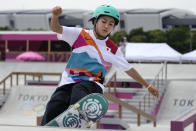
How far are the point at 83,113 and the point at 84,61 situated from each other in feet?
1.36

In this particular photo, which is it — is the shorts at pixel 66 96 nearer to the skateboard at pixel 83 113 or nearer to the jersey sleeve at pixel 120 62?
the skateboard at pixel 83 113

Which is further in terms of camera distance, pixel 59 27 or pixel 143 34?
pixel 143 34

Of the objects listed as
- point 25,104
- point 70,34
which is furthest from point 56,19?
point 25,104

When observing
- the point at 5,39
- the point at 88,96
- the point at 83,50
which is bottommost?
Answer: the point at 5,39

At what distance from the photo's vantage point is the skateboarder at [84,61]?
338cm

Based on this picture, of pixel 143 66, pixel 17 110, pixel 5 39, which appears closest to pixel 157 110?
pixel 17 110

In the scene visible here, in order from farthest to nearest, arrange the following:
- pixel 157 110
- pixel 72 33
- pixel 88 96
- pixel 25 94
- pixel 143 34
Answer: pixel 143 34 → pixel 25 94 → pixel 157 110 → pixel 72 33 → pixel 88 96

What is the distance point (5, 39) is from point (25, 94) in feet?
44.7

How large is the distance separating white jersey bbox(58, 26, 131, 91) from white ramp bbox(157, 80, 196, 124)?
35.5 ft

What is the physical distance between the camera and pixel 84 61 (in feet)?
11.2

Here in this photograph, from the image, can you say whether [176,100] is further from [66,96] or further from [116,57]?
[66,96]

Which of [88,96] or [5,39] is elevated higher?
[88,96]

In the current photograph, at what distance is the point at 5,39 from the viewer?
96.8 ft

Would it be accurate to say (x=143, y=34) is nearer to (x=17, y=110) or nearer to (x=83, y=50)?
(x=17, y=110)
